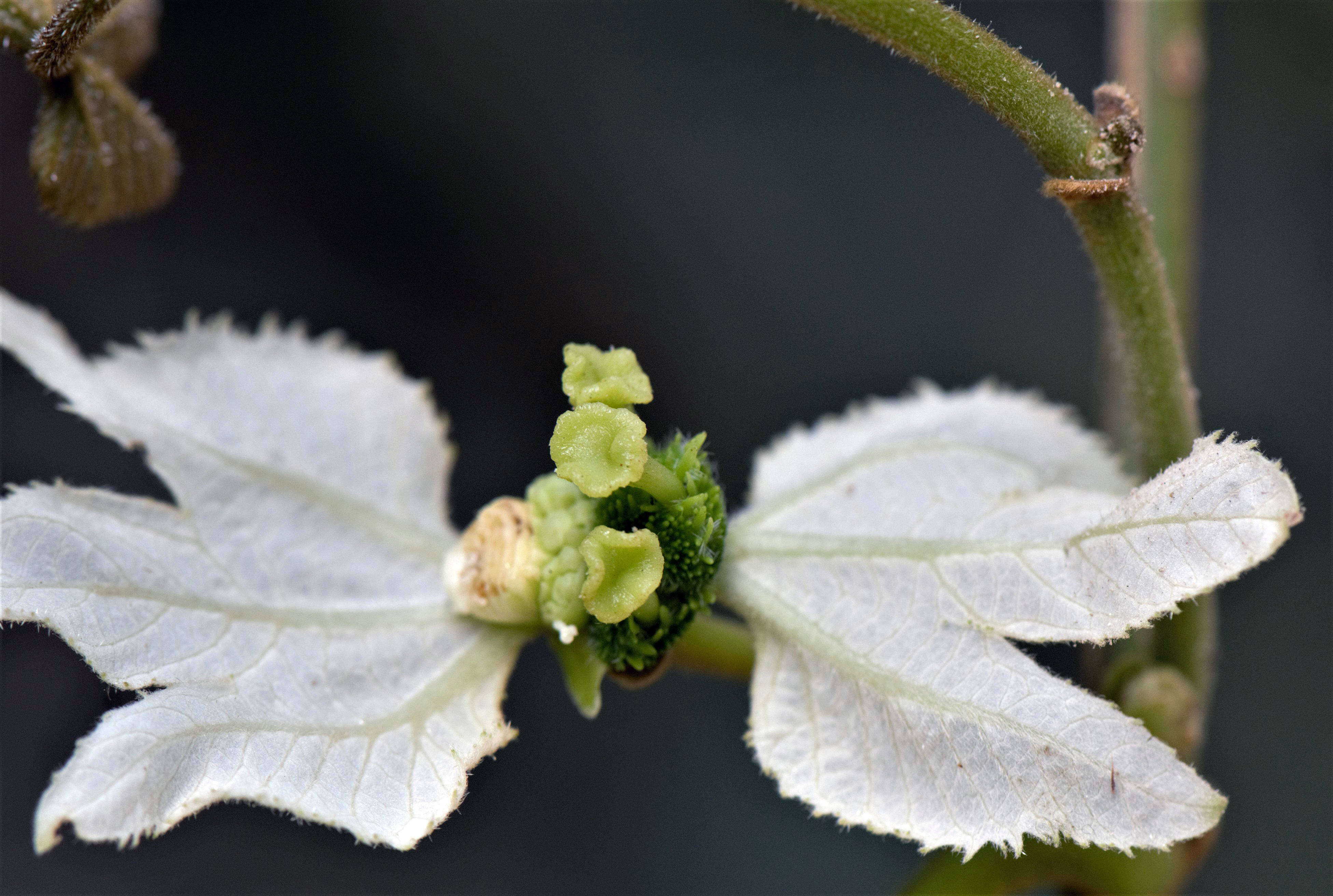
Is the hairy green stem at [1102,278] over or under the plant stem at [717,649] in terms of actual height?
over

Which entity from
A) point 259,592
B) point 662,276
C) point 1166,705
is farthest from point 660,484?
point 662,276

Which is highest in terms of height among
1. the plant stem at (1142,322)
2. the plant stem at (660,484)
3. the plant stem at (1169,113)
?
the plant stem at (1169,113)

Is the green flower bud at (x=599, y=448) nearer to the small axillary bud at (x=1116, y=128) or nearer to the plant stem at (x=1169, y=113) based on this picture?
the small axillary bud at (x=1116, y=128)

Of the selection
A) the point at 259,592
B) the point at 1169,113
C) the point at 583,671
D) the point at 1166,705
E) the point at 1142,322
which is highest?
the point at 1169,113

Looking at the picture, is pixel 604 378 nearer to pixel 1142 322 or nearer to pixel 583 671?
pixel 583 671

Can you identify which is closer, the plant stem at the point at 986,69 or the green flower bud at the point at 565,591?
the plant stem at the point at 986,69

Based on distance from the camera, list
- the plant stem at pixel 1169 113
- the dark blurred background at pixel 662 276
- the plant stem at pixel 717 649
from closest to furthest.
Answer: the plant stem at pixel 717 649, the plant stem at pixel 1169 113, the dark blurred background at pixel 662 276

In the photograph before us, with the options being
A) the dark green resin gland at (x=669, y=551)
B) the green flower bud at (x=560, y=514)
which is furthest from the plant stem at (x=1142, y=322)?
the green flower bud at (x=560, y=514)

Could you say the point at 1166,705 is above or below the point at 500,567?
above
